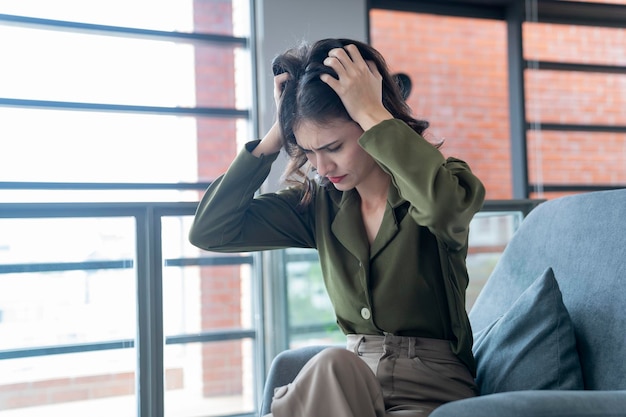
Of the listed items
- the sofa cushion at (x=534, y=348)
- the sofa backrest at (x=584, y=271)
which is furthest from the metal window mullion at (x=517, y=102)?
the sofa cushion at (x=534, y=348)

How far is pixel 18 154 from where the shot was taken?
3715 mm

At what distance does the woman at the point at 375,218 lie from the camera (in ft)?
4.33

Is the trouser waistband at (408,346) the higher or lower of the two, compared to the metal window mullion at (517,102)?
lower

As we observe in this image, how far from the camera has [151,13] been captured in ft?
13.1

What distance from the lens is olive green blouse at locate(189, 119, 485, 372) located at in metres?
1.33

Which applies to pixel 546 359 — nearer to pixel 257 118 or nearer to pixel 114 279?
pixel 114 279

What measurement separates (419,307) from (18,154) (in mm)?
2882

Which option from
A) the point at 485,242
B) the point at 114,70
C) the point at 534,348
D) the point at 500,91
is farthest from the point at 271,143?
the point at 500,91

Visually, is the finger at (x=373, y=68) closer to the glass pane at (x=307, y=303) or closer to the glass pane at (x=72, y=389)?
the glass pane at (x=72, y=389)

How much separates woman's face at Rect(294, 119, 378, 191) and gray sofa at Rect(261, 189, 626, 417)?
47 centimetres

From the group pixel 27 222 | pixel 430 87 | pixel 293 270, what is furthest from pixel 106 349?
pixel 430 87

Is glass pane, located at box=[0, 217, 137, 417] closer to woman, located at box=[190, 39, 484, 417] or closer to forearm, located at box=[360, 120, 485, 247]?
woman, located at box=[190, 39, 484, 417]

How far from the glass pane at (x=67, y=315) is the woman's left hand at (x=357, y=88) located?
1.00m

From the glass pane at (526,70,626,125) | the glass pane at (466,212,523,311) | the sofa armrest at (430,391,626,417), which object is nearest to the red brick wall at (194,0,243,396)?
the glass pane at (466,212,523,311)
